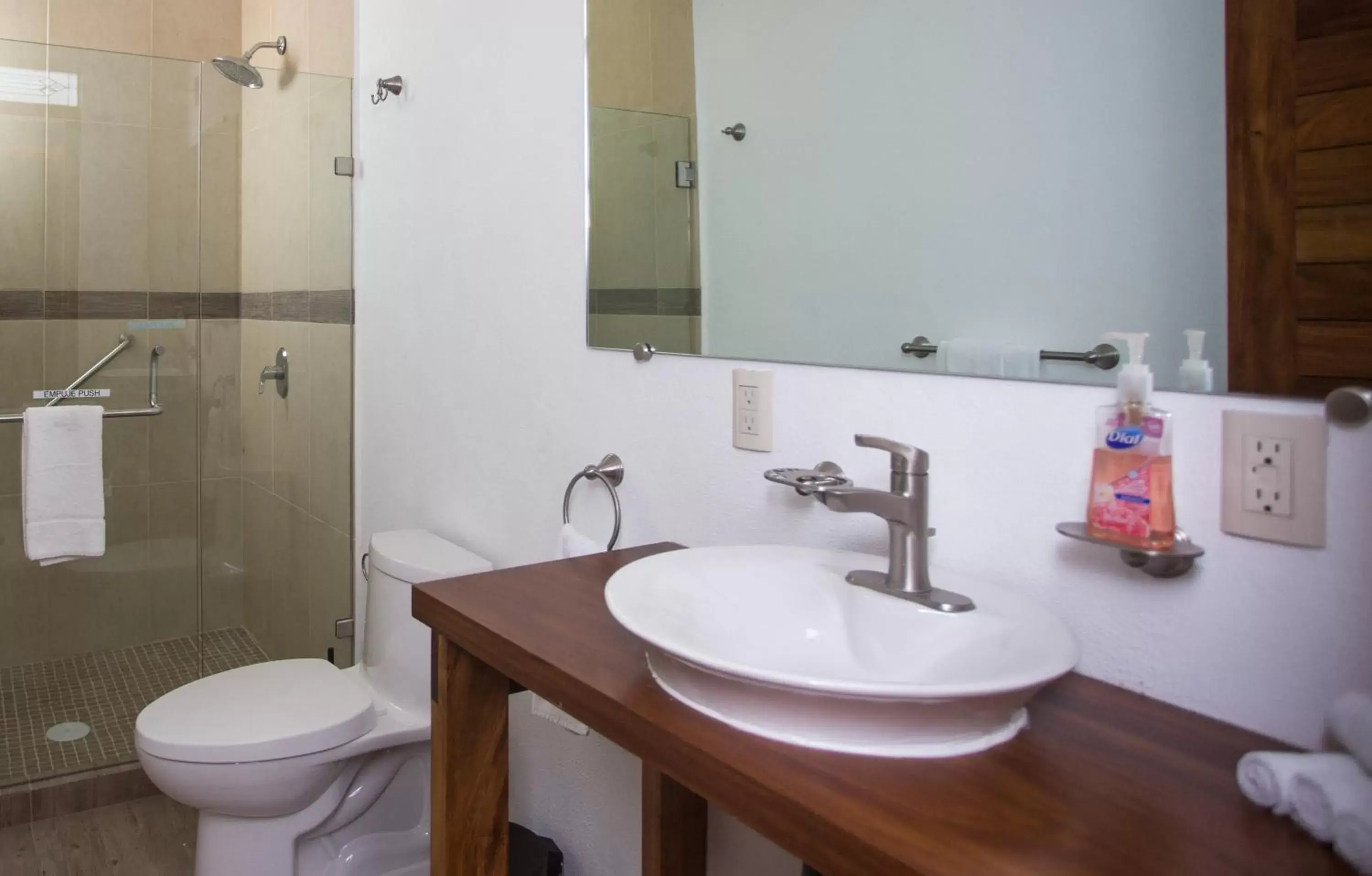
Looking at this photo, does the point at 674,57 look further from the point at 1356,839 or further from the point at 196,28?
the point at 196,28

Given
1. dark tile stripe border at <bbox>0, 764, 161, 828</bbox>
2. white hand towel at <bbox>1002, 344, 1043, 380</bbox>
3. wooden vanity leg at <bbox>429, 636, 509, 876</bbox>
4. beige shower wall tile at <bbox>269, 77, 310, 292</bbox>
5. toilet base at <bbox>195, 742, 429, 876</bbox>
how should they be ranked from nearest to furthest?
white hand towel at <bbox>1002, 344, 1043, 380</bbox>
wooden vanity leg at <bbox>429, 636, 509, 876</bbox>
toilet base at <bbox>195, 742, 429, 876</bbox>
dark tile stripe border at <bbox>0, 764, 161, 828</bbox>
beige shower wall tile at <bbox>269, 77, 310, 292</bbox>

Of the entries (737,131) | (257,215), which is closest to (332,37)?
(257,215)

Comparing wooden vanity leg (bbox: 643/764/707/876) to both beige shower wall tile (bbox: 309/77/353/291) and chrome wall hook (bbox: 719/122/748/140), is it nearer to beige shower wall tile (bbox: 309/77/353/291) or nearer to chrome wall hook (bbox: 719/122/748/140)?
chrome wall hook (bbox: 719/122/748/140)

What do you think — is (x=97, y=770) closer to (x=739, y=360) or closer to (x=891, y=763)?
(x=739, y=360)

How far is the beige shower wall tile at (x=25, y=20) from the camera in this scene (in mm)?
3086

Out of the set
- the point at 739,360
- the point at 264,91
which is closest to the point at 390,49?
the point at 264,91

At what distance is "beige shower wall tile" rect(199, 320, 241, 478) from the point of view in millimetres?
2693

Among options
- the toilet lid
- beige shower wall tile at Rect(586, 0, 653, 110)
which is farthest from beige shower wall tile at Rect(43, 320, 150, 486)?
beige shower wall tile at Rect(586, 0, 653, 110)

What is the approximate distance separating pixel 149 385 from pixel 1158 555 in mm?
2547

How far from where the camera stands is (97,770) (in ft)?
8.31

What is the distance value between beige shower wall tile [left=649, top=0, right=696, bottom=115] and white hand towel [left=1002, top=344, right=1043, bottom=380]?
0.70 m

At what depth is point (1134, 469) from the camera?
34.3 inches

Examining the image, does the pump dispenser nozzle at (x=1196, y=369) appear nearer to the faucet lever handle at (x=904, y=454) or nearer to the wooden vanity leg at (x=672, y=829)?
the faucet lever handle at (x=904, y=454)

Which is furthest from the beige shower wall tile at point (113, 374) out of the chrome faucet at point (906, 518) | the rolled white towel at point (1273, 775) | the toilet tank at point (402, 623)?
the rolled white towel at point (1273, 775)
